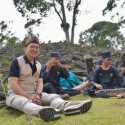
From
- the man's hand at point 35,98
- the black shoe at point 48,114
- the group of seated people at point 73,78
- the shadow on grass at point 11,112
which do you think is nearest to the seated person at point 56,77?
the group of seated people at point 73,78

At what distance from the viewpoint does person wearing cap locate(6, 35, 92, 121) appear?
7.91m

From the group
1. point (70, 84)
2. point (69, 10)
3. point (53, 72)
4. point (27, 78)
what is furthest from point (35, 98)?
point (69, 10)

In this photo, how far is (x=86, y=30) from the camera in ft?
140

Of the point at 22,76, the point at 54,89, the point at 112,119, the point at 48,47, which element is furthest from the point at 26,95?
the point at 48,47

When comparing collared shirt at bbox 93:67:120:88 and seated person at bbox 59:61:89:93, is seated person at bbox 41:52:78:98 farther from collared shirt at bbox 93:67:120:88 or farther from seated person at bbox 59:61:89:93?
collared shirt at bbox 93:67:120:88

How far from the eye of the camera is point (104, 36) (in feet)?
123

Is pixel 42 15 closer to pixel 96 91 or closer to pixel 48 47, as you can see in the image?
pixel 48 47

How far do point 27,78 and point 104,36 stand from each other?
2915 centimetres

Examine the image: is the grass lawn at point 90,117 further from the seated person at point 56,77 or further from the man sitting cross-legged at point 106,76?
the man sitting cross-legged at point 106,76

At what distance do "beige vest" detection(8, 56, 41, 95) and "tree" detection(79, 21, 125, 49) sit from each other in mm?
25503

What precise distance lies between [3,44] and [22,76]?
20.7 metres

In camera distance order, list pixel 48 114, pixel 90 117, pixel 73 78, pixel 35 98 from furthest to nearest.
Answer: pixel 73 78 < pixel 35 98 < pixel 90 117 < pixel 48 114

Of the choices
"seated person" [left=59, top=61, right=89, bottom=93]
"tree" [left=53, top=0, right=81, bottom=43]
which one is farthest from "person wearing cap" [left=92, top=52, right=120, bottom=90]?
"tree" [left=53, top=0, right=81, bottom=43]

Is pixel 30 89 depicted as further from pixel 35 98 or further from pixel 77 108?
pixel 77 108
